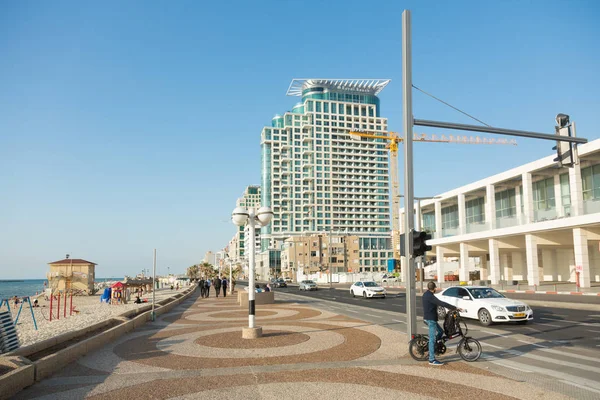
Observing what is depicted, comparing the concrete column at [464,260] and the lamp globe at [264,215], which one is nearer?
the lamp globe at [264,215]

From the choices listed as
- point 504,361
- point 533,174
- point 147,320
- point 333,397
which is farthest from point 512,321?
point 533,174

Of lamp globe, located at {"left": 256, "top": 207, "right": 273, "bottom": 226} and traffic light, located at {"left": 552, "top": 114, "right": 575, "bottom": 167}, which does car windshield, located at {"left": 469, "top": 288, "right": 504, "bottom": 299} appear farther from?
lamp globe, located at {"left": 256, "top": 207, "right": 273, "bottom": 226}

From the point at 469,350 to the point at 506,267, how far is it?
182 feet

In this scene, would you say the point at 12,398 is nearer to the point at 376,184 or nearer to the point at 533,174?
the point at 533,174

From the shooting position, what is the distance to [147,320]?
65.1 ft

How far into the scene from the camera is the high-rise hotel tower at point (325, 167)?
571ft

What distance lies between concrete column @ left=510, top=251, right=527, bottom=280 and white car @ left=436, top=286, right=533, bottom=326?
143 ft

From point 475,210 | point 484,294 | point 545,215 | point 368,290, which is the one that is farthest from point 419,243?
point 475,210

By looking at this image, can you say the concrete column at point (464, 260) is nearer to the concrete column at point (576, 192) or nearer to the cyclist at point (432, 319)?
the concrete column at point (576, 192)

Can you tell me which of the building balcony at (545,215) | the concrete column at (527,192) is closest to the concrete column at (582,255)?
the building balcony at (545,215)

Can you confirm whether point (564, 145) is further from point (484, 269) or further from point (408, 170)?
point (484, 269)

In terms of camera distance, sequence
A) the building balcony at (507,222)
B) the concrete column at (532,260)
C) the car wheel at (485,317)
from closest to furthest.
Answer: the car wheel at (485,317)
the concrete column at (532,260)
the building balcony at (507,222)

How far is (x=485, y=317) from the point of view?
1720 centimetres

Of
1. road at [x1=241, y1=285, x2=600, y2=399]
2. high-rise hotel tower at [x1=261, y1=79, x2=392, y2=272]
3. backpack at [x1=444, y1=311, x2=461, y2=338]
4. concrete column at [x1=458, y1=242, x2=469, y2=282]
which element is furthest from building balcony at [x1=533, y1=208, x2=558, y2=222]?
high-rise hotel tower at [x1=261, y1=79, x2=392, y2=272]
